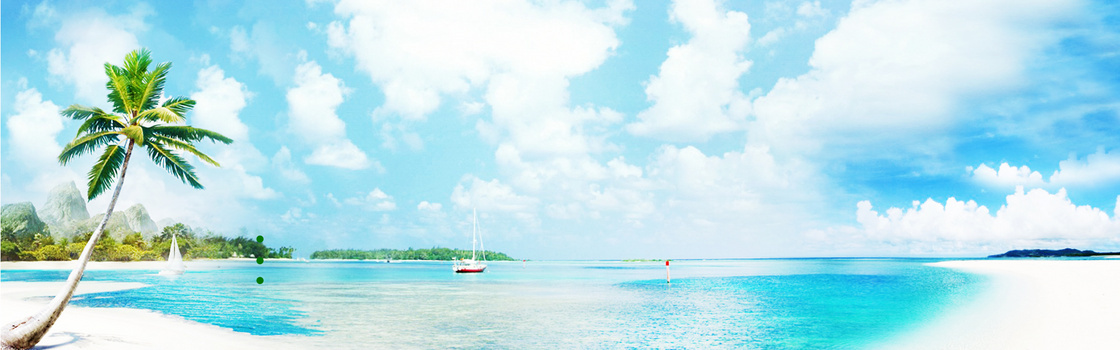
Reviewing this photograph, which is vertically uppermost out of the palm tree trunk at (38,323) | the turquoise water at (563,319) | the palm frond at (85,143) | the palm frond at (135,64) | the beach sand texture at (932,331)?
the palm frond at (135,64)

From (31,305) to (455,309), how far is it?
66.8 ft

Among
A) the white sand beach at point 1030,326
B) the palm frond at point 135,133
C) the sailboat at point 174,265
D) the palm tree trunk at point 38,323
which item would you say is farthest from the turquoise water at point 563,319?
the sailboat at point 174,265

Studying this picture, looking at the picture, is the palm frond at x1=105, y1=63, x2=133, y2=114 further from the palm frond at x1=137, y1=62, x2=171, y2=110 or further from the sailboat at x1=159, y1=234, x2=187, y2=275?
the sailboat at x1=159, y1=234, x2=187, y2=275

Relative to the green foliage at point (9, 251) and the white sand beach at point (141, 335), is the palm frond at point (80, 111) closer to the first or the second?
the white sand beach at point (141, 335)

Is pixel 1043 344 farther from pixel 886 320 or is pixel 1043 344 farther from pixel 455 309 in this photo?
pixel 455 309

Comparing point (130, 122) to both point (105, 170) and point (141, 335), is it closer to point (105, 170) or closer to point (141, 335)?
point (105, 170)

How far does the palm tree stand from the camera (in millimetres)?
14938

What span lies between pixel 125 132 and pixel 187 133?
1.82 m

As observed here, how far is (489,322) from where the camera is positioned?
2788 cm

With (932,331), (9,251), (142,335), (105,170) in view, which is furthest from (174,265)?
(932,331)

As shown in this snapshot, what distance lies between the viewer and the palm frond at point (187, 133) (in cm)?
1669

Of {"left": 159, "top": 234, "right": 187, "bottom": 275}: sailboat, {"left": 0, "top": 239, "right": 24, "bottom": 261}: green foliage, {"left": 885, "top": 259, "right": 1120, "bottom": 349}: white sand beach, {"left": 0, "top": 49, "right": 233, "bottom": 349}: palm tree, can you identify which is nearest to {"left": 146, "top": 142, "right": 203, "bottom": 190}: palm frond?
{"left": 0, "top": 49, "right": 233, "bottom": 349}: palm tree

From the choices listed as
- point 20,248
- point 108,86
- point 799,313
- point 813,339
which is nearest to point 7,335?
point 108,86

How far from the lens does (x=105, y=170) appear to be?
1603cm
